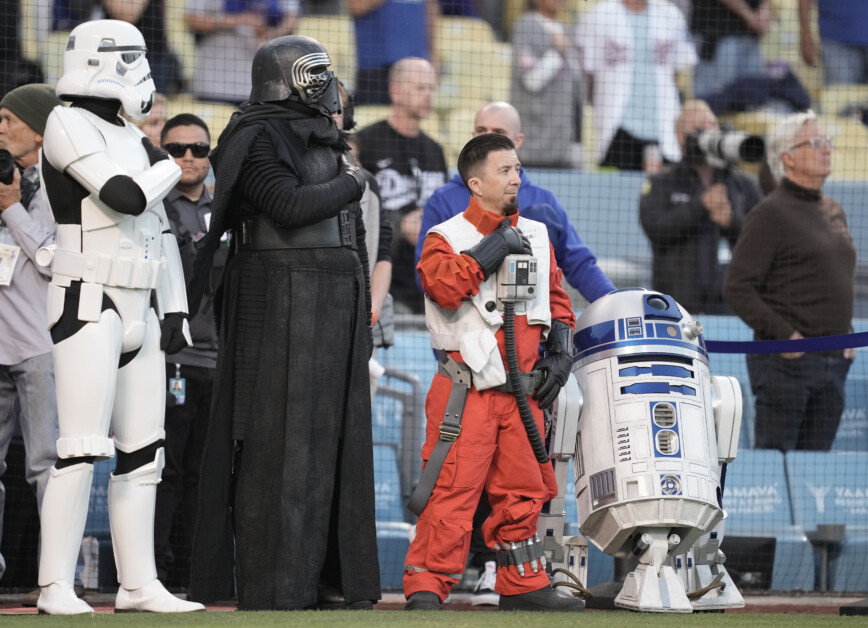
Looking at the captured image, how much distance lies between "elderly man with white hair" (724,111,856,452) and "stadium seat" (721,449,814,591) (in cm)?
14

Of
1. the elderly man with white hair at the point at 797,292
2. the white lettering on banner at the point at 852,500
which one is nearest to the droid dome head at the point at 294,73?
the elderly man with white hair at the point at 797,292

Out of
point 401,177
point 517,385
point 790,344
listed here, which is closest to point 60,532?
point 517,385

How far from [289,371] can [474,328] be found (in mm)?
706

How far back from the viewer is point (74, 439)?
383cm

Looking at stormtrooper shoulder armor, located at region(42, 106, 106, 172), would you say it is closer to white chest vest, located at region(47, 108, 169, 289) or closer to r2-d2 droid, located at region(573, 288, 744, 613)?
white chest vest, located at region(47, 108, 169, 289)

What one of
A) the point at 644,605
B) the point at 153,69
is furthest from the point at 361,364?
the point at 153,69

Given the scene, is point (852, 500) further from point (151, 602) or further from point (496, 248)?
point (151, 602)

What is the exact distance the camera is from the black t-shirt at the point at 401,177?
7352 millimetres

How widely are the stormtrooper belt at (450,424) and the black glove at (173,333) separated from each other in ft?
3.00

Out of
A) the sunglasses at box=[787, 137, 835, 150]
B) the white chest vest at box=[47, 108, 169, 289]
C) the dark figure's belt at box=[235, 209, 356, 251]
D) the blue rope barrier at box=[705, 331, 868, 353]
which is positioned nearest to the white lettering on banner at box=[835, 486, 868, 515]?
the blue rope barrier at box=[705, 331, 868, 353]

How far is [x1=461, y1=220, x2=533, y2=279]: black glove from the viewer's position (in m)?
4.34

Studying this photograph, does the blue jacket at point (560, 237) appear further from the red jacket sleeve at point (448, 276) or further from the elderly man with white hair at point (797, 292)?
the elderly man with white hair at point (797, 292)

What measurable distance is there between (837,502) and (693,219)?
1963mm

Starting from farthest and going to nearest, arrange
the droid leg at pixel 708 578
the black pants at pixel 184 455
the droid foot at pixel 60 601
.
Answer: the black pants at pixel 184 455 < the droid leg at pixel 708 578 < the droid foot at pixel 60 601
